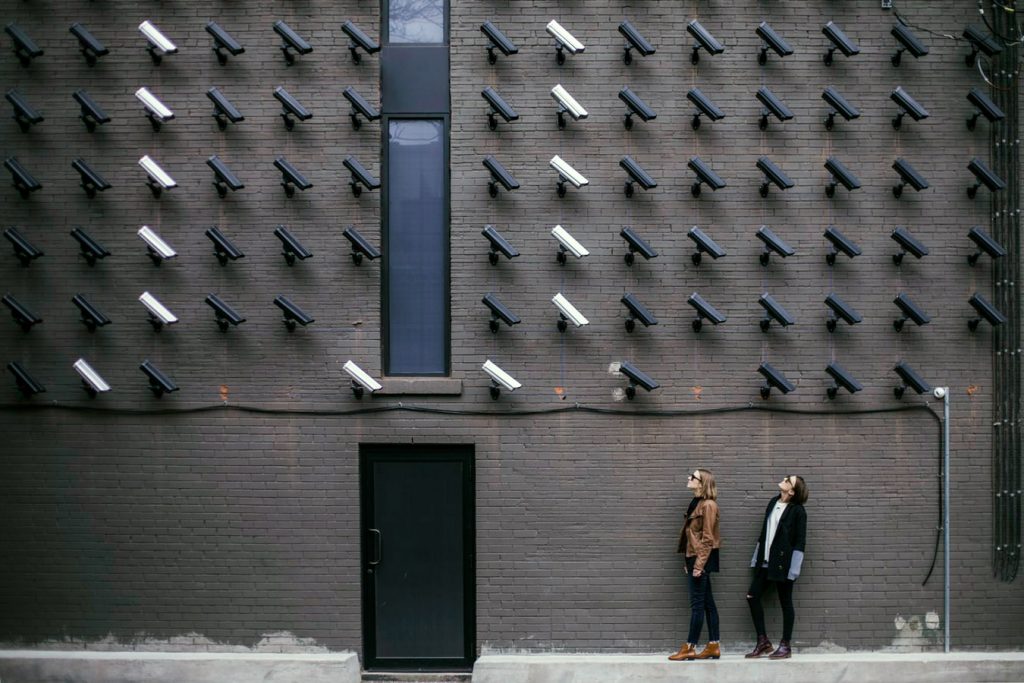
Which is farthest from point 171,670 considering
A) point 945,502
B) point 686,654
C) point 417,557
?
point 945,502

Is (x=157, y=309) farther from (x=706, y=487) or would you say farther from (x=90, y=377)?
(x=706, y=487)

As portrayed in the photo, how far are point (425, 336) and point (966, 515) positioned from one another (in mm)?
5698

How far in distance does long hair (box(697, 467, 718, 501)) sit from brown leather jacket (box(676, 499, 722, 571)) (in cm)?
6

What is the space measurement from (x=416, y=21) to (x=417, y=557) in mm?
5462

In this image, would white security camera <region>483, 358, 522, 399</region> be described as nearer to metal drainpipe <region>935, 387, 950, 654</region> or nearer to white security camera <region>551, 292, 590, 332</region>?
white security camera <region>551, 292, 590, 332</region>

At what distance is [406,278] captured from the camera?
10.9m

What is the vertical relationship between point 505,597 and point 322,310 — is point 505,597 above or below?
below

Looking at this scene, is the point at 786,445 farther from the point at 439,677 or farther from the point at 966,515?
the point at 439,677

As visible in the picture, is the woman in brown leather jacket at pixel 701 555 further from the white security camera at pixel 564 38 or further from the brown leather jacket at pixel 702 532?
the white security camera at pixel 564 38

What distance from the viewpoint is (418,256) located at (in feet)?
35.8

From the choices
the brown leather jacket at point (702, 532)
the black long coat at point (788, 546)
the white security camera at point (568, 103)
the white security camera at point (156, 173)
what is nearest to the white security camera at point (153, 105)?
the white security camera at point (156, 173)

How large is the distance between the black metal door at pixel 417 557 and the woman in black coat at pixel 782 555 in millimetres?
2810

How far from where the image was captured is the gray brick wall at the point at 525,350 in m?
10.6

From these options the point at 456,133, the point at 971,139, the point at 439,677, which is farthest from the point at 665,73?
the point at 439,677
